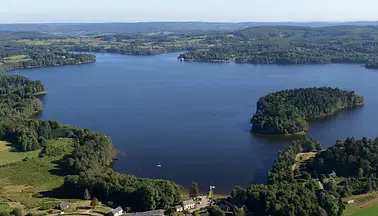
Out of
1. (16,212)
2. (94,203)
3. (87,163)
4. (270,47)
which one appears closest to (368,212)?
(94,203)

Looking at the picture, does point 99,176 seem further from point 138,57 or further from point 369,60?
point 138,57

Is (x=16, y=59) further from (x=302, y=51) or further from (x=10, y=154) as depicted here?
(x=10, y=154)

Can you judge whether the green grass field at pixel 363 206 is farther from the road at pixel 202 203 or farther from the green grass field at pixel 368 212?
the road at pixel 202 203

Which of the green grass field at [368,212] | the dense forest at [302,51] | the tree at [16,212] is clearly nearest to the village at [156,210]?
Result: the tree at [16,212]

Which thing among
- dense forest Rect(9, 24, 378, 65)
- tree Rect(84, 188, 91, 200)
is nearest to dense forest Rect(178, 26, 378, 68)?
dense forest Rect(9, 24, 378, 65)

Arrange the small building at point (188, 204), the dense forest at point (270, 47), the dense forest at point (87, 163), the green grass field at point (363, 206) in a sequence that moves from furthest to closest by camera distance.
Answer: the dense forest at point (270, 47)
the dense forest at point (87, 163)
the small building at point (188, 204)
the green grass field at point (363, 206)

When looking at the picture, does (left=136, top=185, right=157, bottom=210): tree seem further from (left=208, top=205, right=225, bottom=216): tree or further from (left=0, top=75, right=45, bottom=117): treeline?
(left=0, top=75, right=45, bottom=117): treeline

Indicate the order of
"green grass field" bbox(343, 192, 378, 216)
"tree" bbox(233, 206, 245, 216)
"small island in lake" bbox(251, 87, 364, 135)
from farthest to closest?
"small island in lake" bbox(251, 87, 364, 135) < "green grass field" bbox(343, 192, 378, 216) < "tree" bbox(233, 206, 245, 216)
